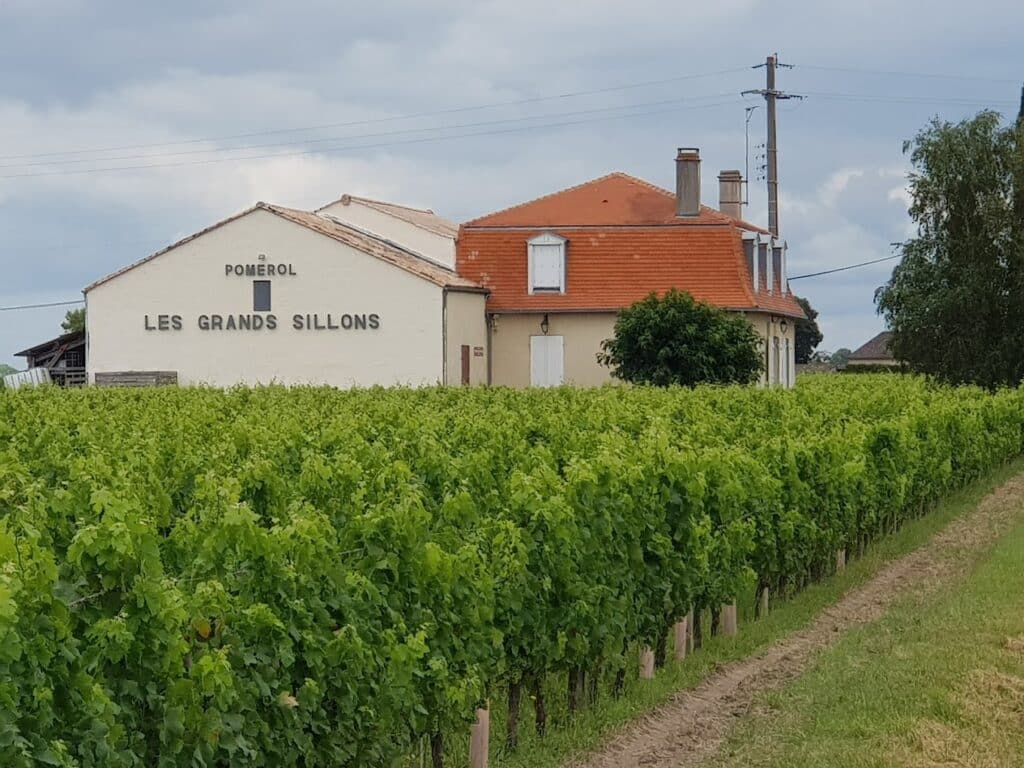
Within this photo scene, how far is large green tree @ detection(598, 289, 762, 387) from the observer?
43625mm

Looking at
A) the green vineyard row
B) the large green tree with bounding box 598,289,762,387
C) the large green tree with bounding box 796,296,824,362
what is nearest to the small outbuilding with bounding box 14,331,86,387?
the large green tree with bounding box 598,289,762,387

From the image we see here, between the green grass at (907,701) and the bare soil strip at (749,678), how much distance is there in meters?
0.23

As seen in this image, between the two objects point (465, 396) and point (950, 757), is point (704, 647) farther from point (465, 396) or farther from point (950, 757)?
point (465, 396)

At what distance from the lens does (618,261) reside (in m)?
50.7

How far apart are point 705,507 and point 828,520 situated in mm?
3972

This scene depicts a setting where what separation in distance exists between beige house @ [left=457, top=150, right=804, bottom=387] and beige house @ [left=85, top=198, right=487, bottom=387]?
288 centimetres

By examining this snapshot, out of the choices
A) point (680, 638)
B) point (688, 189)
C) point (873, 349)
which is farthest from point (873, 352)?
point (680, 638)

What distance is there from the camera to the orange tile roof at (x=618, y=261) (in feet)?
163

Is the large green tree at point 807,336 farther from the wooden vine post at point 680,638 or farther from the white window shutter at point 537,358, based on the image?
the wooden vine post at point 680,638

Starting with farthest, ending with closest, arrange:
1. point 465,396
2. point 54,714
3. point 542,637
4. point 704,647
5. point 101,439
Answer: point 465,396 < point 101,439 < point 704,647 < point 542,637 < point 54,714

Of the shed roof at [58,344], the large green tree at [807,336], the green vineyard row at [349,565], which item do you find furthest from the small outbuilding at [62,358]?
the large green tree at [807,336]

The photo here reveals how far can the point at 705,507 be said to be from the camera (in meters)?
14.3

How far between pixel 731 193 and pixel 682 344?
A: 23164 millimetres

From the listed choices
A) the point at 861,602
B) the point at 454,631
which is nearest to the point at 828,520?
the point at 861,602
